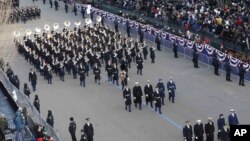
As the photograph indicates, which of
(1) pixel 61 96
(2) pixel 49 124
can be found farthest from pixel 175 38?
(2) pixel 49 124

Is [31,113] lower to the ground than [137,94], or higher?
lower

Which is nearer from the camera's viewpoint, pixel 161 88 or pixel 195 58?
pixel 161 88

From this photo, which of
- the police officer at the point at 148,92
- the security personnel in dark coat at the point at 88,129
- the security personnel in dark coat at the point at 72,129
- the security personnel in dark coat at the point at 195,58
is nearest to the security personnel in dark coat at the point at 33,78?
the police officer at the point at 148,92

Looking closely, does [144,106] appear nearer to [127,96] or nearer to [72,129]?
[127,96]

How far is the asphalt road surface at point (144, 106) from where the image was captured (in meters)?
22.6

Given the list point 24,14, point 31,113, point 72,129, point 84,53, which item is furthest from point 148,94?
point 24,14

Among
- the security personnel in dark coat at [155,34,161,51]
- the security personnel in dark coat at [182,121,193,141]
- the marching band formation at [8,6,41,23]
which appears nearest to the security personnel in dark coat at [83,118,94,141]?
the security personnel in dark coat at [182,121,193,141]

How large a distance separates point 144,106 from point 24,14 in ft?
79.0

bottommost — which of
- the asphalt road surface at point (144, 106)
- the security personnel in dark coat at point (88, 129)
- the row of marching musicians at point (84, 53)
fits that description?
the asphalt road surface at point (144, 106)

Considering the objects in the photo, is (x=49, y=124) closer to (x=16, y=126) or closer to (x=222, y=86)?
(x=16, y=126)

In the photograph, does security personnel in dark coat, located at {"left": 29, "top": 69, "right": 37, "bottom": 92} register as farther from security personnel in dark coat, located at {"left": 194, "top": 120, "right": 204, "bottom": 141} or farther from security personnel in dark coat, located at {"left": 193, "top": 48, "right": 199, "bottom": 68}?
security personnel in dark coat, located at {"left": 194, "top": 120, "right": 204, "bottom": 141}

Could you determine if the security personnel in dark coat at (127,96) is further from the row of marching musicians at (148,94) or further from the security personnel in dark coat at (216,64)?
the security personnel in dark coat at (216,64)

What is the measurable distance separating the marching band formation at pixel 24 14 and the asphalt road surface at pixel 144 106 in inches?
549

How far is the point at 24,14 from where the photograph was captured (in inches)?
1837
